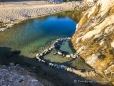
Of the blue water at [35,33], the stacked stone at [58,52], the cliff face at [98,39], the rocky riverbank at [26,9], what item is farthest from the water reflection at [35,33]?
the cliff face at [98,39]

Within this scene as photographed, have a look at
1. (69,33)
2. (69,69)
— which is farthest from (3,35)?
(69,69)

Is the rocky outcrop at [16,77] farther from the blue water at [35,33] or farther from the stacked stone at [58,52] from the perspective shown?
the blue water at [35,33]

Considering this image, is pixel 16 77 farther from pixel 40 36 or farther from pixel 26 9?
pixel 26 9

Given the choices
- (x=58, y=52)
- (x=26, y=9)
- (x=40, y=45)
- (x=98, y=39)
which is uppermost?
(x=98, y=39)

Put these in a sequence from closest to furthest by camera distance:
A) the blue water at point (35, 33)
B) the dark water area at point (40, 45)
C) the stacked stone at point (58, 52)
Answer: the dark water area at point (40, 45)
the stacked stone at point (58, 52)
the blue water at point (35, 33)

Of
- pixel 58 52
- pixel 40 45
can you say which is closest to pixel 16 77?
pixel 58 52
